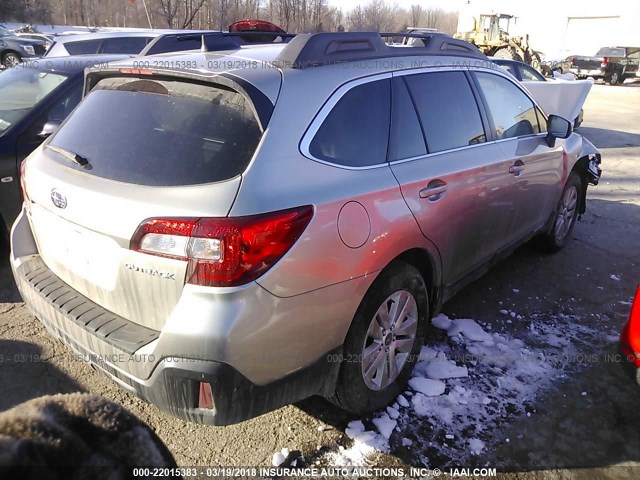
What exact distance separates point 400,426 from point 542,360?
1216mm

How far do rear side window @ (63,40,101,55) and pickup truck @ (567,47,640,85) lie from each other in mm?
26440

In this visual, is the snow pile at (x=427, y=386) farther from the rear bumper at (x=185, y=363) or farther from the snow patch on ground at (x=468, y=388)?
the rear bumper at (x=185, y=363)

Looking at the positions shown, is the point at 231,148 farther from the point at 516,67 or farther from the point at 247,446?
the point at 516,67

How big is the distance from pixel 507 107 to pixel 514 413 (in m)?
2.33

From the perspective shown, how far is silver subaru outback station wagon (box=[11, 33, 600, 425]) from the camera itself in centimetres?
203

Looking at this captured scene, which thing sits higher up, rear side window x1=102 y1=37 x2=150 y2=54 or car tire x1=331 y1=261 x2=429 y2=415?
rear side window x1=102 y1=37 x2=150 y2=54

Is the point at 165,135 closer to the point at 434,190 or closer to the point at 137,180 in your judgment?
the point at 137,180

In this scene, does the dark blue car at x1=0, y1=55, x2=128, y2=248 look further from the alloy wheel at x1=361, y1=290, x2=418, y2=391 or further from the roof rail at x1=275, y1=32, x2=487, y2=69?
the alloy wheel at x1=361, y1=290, x2=418, y2=391

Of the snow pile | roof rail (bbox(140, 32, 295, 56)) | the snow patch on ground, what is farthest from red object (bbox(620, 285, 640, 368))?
roof rail (bbox(140, 32, 295, 56))

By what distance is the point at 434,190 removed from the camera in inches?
117

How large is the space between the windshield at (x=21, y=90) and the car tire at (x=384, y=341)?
351cm

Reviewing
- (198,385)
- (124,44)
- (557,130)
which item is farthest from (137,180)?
(124,44)

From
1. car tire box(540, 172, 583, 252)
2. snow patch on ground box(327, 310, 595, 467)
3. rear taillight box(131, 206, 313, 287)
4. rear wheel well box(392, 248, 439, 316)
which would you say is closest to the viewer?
rear taillight box(131, 206, 313, 287)

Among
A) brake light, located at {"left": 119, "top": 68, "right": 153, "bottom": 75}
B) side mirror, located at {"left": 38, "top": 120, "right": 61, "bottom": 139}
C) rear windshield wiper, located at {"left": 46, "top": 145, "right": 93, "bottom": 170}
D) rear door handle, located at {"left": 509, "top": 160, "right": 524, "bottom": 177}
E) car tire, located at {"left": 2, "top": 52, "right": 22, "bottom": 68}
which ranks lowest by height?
car tire, located at {"left": 2, "top": 52, "right": 22, "bottom": 68}
